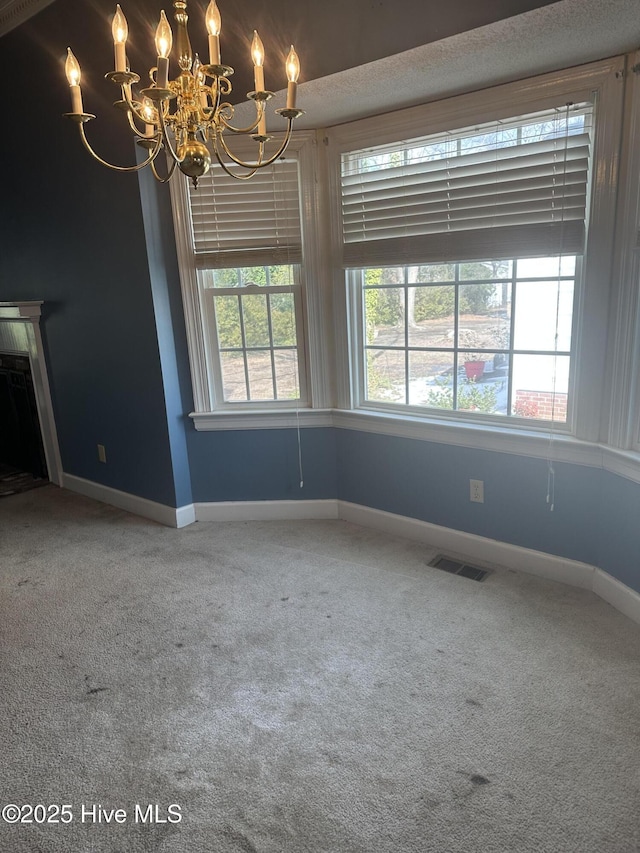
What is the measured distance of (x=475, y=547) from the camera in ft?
9.87

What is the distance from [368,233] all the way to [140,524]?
2.24 m

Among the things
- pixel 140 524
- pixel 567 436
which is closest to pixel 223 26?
pixel 567 436

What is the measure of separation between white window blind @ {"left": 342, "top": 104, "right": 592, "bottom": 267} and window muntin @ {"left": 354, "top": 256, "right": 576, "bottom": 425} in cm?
11

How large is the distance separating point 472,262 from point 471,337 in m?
0.36

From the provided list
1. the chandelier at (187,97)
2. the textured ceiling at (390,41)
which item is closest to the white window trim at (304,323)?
the textured ceiling at (390,41)

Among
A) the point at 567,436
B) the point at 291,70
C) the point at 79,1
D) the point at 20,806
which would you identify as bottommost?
the point at 20,806

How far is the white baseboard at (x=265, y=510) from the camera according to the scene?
358cm

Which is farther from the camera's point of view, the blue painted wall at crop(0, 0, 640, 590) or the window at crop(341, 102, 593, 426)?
the blue painted wall at crop(0, 0, 640, 590)

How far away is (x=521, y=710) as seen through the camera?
76.5 inches

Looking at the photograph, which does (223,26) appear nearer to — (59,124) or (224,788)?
(59,124)

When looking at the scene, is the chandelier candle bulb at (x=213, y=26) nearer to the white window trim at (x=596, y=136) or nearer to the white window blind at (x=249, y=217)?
the white window trim at (x=596, y=136)

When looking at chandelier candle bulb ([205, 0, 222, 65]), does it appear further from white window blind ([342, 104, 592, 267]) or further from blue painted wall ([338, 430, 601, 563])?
blue painted wall ([338, 430, 601, 563])

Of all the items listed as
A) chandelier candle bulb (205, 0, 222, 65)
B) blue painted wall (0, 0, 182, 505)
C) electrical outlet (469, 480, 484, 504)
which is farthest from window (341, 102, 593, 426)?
chandelier candle bulb (205, 0, 222, 65)

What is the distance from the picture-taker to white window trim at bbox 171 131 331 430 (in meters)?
3.12
